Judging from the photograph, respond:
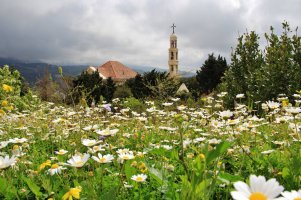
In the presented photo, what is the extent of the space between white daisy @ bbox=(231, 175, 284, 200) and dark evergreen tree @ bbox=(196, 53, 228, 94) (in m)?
38.7

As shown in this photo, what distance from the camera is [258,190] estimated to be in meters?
0.86

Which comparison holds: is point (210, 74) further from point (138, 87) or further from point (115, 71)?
point (115, 71)

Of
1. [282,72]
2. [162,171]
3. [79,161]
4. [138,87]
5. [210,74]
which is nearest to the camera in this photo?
[79,161]

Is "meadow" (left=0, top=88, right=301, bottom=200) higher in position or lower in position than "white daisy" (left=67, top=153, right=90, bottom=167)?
lower

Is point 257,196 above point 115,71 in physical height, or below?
below

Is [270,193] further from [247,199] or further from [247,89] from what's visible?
[247,89]

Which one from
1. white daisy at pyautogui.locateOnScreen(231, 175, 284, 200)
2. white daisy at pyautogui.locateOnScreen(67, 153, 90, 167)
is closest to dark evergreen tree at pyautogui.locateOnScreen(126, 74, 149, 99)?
white daisy at pyautogui.locateOnScreen(67, 153, 90, 167)

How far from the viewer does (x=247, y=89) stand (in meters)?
10.2

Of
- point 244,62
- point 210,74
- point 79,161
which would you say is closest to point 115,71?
point 210,74

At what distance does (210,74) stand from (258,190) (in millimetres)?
39761

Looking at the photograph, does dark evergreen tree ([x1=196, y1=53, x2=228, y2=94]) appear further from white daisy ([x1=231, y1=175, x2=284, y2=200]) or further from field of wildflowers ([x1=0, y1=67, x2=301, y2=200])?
white daisy ([x1=231, y1=175, x2=284, y2=200])

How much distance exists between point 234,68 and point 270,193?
10.3 m

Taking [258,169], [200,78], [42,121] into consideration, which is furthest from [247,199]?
[200,78]

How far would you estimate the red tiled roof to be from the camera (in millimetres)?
59144
